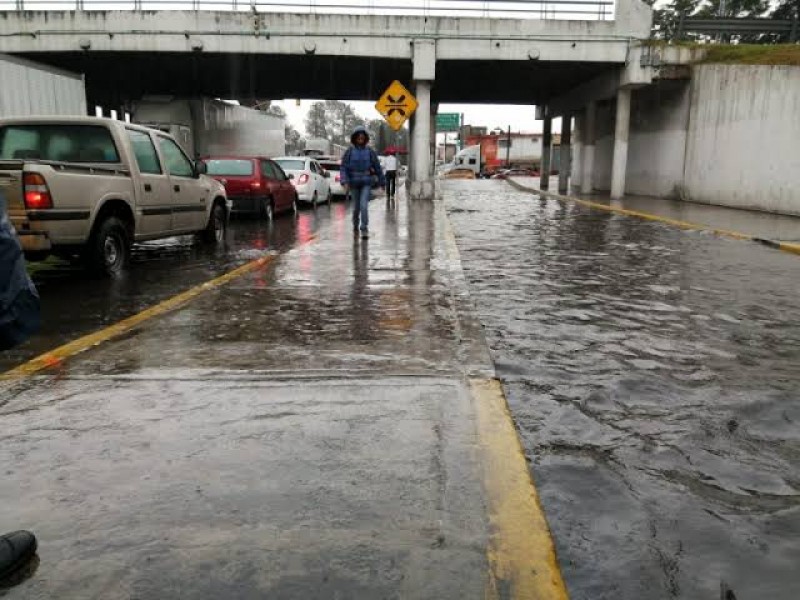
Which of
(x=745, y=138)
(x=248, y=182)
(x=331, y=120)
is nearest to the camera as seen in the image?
(x=248, y=182)

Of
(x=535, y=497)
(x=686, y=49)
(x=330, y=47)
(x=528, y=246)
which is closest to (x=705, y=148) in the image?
(x=686, y=49)

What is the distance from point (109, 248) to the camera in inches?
325

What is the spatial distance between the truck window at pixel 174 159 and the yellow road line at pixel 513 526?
7.56m

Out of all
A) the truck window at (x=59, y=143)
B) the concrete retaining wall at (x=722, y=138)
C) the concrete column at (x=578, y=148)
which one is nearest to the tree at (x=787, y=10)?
the concrete column at (x=578, y=148)

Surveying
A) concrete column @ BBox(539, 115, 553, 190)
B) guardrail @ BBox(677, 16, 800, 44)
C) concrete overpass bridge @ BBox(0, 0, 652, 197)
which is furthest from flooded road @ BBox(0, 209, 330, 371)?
concrete column @ BBox(539, 115, 553, 190)

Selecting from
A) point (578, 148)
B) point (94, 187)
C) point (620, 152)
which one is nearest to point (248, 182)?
point (94, 187)

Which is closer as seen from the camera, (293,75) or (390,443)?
(390,443)

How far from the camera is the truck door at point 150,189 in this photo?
884 centimetres

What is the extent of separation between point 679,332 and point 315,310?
10.1 feet

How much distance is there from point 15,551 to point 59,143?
24.4 ft

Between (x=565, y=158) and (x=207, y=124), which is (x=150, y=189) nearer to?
(x=207, y=124)

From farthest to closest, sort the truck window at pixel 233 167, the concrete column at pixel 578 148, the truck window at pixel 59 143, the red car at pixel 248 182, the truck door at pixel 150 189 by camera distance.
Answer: the concrete column at pixel 578 148
the truck window at pixel 233 167
the red car at pixel 248 182
the truck door at pixel 150 189
the truck window at pixel 59 143

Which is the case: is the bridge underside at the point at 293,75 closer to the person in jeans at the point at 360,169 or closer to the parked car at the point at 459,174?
the person in jeans at the point at 360,169

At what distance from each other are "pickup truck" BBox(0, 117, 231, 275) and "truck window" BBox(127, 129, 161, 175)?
0.01 metres
